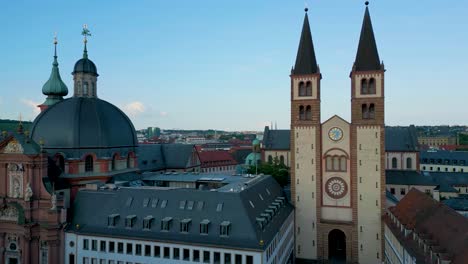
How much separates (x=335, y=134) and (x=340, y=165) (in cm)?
441

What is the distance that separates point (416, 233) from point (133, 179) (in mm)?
41338

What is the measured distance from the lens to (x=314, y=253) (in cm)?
5709

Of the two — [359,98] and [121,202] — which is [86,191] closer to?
[121,202]

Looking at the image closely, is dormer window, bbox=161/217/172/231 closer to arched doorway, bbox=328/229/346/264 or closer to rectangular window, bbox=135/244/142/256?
Answer: rectangular window, bbox=135/244/142/256

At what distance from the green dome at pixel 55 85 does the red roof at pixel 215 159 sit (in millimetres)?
48737

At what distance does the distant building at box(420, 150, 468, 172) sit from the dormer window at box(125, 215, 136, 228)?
101 m

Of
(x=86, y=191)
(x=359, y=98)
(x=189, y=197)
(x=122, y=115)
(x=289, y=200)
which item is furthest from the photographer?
(x=122, y=115)

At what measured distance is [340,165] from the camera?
5638 centimetres

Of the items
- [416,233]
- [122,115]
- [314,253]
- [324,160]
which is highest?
[122,115]

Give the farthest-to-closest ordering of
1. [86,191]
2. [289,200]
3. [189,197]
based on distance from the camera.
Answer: [289,200], [86,191], [189,197]

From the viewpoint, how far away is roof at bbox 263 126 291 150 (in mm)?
101812

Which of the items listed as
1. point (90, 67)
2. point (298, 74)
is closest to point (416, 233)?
point (298, 74)

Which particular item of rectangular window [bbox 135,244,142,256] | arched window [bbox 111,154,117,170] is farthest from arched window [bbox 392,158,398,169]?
rectangular window [bbox 135,244,142,256]

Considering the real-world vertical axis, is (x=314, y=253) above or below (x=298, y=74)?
below
